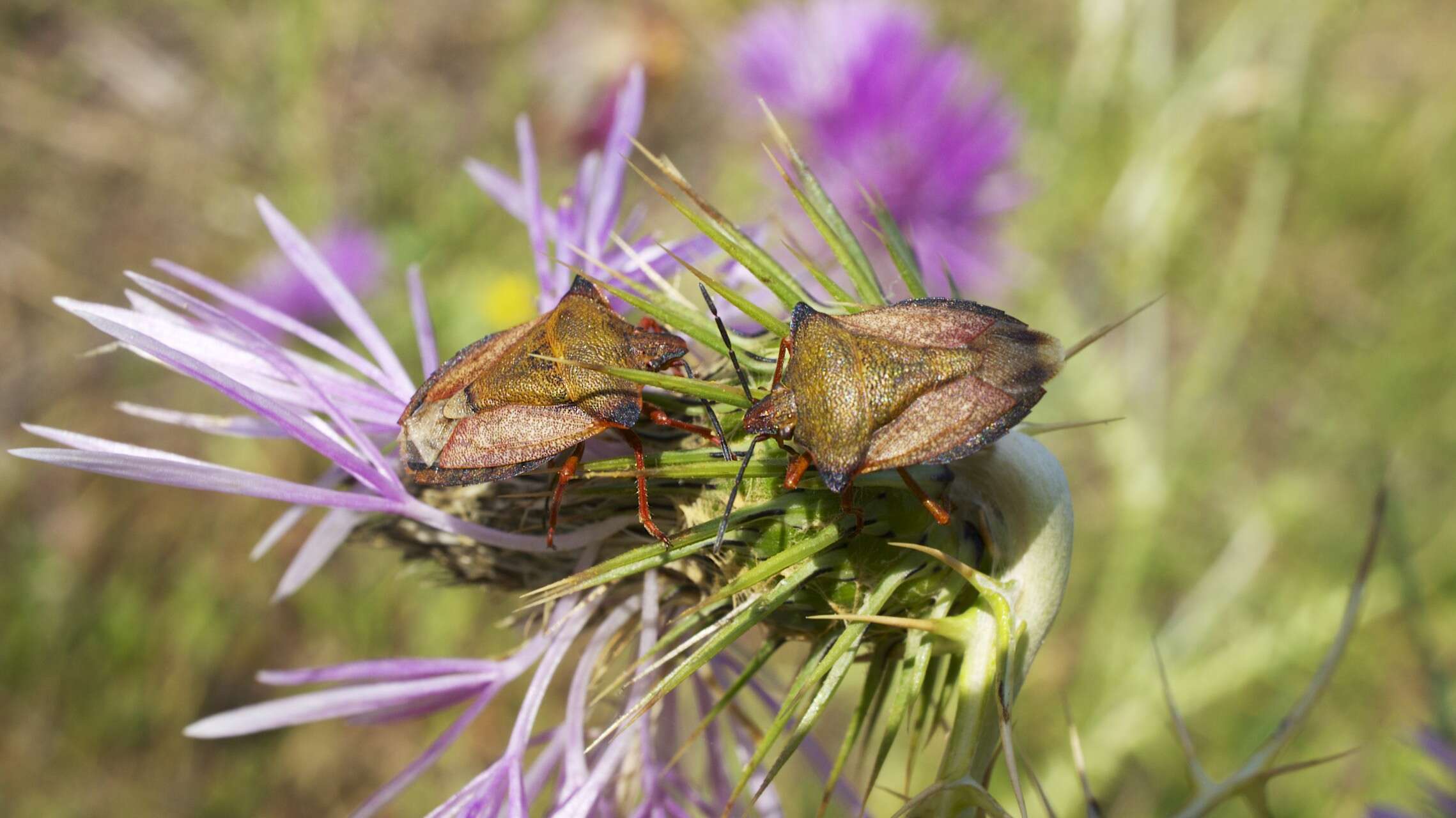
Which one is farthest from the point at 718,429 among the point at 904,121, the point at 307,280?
the point at 307,280

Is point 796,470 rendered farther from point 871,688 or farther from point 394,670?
point 394,670

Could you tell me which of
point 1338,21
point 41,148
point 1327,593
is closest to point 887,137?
point 1338,21

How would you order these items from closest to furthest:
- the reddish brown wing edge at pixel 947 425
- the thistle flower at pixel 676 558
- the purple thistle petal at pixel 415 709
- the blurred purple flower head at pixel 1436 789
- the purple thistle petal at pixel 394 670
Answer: the reddish brown wing edge at pixel 947 425
the thistle flower at pixel 676 558
the purple thistle petal at pixel 394 670
the purple thistle petal at pixel 415 709
the blurred purple flower head at pixel 1436 789

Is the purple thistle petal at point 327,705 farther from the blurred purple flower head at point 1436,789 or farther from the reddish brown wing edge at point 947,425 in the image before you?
the blurred purple flower head at point 1436,789

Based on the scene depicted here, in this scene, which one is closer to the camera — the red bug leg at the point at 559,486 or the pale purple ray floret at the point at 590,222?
the red bug leg at the point at 559,486

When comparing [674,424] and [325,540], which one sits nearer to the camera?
[674,424]

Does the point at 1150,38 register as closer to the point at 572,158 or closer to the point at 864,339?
the point at 572,158

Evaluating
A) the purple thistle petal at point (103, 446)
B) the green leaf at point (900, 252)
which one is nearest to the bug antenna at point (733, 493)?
the green leaf at point (900, 252)
